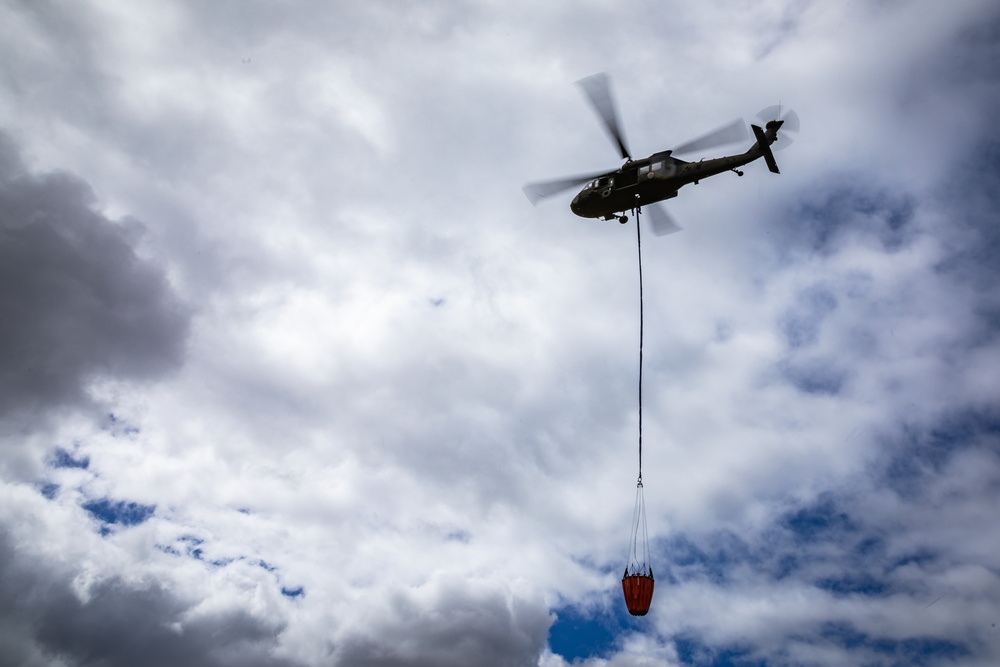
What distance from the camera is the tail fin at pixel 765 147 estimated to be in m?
22.3

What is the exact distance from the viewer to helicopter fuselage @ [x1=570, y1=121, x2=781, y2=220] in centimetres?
2277

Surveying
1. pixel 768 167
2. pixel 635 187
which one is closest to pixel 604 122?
pixel 635 187

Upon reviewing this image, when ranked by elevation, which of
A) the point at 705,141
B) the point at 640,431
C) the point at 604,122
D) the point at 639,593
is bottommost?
the point at 639,593

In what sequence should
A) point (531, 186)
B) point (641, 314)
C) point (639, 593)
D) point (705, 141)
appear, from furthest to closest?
point (531, 186) → point (641, 314) → point (705, 141) → point (639, 593)

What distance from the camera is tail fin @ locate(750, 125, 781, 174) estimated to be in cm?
2227

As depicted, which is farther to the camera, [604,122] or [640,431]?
[604,122]

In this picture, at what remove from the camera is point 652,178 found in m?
23.2

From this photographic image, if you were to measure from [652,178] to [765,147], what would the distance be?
12.9 feet

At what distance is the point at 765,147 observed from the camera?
22484mm

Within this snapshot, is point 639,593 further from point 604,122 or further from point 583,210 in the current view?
point 604,122

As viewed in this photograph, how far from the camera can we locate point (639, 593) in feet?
64.2

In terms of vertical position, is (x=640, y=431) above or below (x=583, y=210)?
below

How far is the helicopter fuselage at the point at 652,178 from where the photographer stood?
22.8m

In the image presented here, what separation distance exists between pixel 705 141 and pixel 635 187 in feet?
9.59
